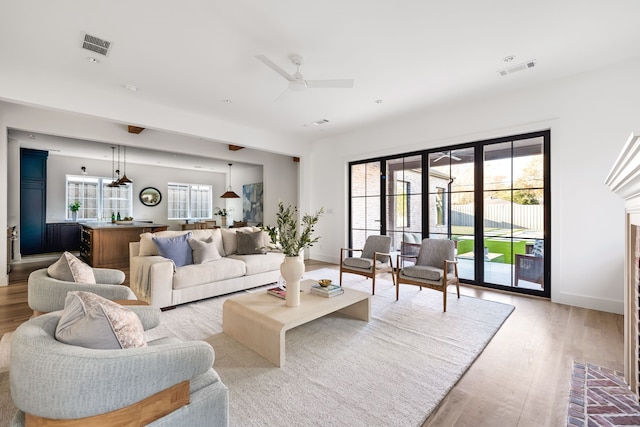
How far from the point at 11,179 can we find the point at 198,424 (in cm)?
750

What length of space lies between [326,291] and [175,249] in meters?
2.24

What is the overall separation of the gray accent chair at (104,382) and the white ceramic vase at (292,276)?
135 centimetres

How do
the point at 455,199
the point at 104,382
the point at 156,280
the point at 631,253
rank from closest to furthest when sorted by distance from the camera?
the point at 104,382, the point at 631,253, the point at 156,280, the point at 455,199

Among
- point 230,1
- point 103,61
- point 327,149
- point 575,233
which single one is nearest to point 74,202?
point 103,61

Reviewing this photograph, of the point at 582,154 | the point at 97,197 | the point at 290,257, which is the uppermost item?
the point at 582,154

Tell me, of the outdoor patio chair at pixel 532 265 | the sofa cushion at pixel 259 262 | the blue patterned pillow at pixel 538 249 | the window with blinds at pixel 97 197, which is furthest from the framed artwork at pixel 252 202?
the blue patterned pillow at pixel 538 249

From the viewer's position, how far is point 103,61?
3.37 metres

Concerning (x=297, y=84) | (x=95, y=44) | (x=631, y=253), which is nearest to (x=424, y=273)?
(x=631, y=253)

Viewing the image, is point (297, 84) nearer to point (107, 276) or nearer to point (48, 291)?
point (107, 276)

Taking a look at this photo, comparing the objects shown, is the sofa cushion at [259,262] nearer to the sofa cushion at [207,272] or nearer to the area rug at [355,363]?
the sofa cushion at [207,272]

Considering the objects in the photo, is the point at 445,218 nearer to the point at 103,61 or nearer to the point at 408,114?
the point at 408,114

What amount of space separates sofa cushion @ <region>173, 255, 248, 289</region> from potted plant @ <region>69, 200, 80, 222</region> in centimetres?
694

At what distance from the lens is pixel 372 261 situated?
4250 mm

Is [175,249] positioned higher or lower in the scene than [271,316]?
higher
